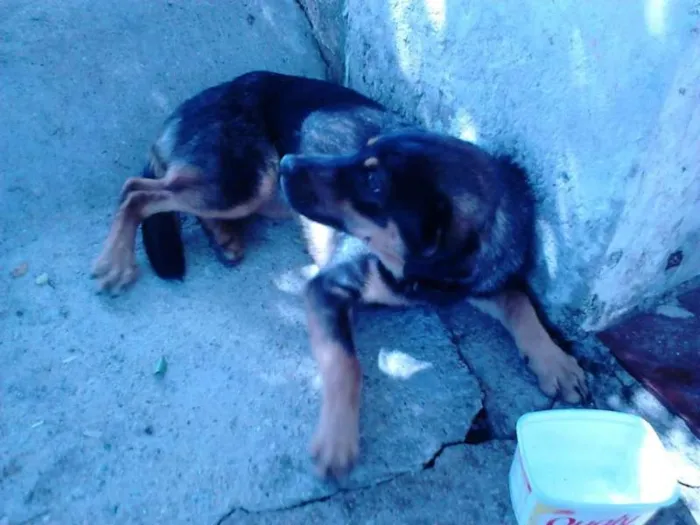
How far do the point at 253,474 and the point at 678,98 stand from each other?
182cm

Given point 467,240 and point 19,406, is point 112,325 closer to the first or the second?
point 19,406

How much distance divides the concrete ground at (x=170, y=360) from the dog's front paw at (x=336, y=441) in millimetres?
52

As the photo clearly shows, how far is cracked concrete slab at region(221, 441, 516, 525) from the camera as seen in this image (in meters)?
2.11

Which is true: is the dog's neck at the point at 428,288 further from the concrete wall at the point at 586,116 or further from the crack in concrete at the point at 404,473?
the concrete wall at the point at 586,116

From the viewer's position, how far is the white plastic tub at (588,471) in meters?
1.90

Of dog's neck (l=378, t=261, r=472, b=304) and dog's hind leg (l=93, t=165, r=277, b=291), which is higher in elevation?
dog's neck (l=378, t=261, r=472, b=304)

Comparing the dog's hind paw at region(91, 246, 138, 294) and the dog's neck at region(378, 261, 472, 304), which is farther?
the dog's hind paw at region(91, 246, 138, 294)

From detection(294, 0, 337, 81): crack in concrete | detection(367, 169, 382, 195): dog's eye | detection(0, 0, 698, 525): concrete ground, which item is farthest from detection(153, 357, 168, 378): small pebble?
detection(294, 0, 337, 81): crack in concrete

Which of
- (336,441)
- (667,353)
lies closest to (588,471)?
(667,353)

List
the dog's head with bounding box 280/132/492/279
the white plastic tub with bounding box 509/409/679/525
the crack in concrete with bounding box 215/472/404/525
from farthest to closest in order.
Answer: the dog's head with bounding box 280/132/492/279 < the crack in concrete with bounding box 215/472/404/525 < the white plastic tub with bounding box 509/409/679/525

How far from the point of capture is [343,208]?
97.7 inches

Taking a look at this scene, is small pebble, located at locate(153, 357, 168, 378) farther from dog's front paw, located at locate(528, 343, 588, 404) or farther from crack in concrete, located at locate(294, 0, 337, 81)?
crack in concrete, located at locate(294, 0, 337, 81)

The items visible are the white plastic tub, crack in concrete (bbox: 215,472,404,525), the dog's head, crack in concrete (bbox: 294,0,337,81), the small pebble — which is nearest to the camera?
the white plastic tub

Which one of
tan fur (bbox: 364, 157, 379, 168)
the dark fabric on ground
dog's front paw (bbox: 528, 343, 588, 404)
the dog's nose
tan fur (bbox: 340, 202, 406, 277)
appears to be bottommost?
dog's front paw (bbox: 528, 343, 588, 404)
